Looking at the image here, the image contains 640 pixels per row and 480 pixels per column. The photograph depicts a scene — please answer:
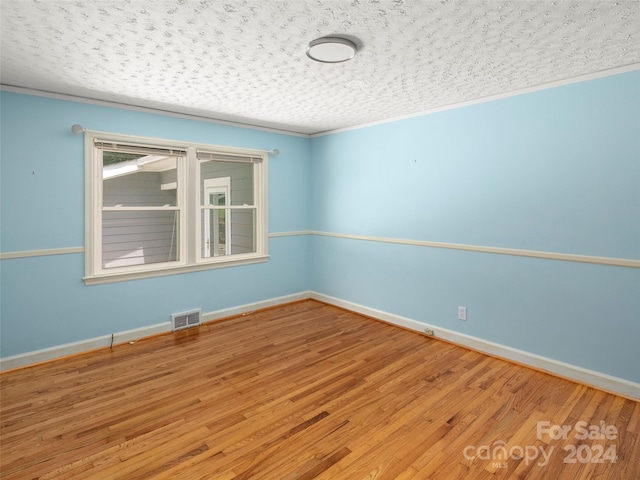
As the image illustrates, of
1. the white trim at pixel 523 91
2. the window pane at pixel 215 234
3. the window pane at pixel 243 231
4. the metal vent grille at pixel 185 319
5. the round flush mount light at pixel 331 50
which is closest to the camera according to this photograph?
the round flush mount light at pixel 331 50

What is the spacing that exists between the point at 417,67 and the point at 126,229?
3.14m

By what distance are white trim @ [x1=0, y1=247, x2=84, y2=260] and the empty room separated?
1cm

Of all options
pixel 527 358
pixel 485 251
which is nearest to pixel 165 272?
pixel 485 251

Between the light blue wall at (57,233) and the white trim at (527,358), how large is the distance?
2.36 meters

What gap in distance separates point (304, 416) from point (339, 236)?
2.71 m

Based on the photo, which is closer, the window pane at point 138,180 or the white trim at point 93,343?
the white trim at point 93,343

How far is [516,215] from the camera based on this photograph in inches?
122

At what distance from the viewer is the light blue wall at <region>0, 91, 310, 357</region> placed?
2.95m

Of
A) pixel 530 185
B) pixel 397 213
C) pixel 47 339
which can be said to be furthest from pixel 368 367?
pixel 47 339

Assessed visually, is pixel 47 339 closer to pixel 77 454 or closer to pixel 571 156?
pixel 77 454

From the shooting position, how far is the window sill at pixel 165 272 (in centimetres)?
339

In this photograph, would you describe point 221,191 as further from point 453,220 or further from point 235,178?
point 453,220

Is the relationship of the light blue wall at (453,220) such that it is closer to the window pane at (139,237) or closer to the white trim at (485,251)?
the white trim at (485,251)

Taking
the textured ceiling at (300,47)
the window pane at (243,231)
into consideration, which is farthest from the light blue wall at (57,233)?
the window pane at (243,231)
